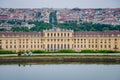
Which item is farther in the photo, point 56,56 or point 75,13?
point 75,13

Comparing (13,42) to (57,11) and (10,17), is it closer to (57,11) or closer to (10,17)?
(10,17)

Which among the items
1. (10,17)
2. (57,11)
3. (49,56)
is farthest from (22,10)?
(49,56)

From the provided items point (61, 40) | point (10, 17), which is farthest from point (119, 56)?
point (10, 17)

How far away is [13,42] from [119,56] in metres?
15.6

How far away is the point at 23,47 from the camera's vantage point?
62.1 m

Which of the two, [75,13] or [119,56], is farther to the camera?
[75,13]

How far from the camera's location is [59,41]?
62.1 metres

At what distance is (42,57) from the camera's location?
155 feet

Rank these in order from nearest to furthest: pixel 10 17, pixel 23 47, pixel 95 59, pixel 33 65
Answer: pixel 33 65 → pixel 95 59 → pixel 23 47 → pixel 10 17

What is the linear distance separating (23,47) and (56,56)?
13986 mm

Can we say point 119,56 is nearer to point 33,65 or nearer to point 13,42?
point 33,65

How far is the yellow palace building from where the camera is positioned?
203ft

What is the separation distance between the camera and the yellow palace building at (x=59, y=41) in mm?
61906

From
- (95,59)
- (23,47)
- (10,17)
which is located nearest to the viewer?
(95,59)
